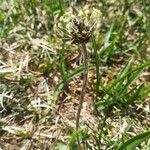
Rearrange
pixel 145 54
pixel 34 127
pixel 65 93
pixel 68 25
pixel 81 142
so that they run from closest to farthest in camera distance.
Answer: pixel 68 25
pixel 81 142
pixel 34 127
pixel 65 93
pixel 145 54

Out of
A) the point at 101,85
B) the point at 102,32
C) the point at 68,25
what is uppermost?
the point at 102,32

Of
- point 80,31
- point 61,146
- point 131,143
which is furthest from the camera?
point 61,146

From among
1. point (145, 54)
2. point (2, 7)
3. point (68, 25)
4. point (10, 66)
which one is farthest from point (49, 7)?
→ point (68, 25)

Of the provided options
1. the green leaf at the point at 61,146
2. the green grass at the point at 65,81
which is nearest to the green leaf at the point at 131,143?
the green grass at the point at 65,81

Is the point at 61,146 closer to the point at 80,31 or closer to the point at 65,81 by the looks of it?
→ the point at 65,81

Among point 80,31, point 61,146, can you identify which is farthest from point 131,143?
point 80,31

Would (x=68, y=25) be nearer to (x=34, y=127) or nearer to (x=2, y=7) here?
(x=34, y=127)

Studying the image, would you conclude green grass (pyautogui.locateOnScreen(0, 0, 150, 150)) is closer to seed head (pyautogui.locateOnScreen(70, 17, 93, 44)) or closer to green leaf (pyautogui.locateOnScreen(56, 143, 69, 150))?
green leaf (pyautogui.locateOnScreen(56, 143, 69, 150))

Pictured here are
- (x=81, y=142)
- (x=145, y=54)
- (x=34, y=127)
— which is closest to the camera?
(x=81, y=142)

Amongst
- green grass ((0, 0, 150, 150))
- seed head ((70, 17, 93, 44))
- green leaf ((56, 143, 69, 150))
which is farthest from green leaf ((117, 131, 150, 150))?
seed head ((70, 17, 93, 44))
